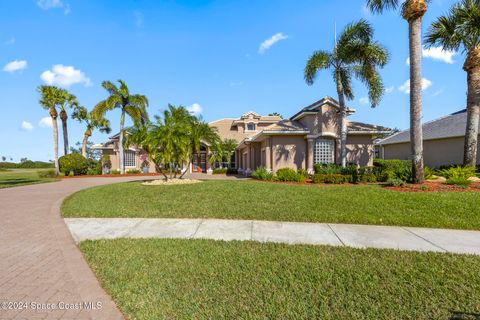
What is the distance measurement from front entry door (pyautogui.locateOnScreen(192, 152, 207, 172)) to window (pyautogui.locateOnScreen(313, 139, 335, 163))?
16533 millimetres

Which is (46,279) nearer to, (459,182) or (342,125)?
(459,182)

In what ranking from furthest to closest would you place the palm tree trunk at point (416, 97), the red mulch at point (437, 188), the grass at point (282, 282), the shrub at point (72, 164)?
1. the shrub at point (72, 164)
2. the palm tree trunk at point (416, 97)
3. the red mulch at point (437, 188)
4. the grass at point (282, 282)

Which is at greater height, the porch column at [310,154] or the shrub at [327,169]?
the porch column at [310,154]

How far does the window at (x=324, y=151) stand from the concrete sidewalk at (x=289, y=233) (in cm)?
1284

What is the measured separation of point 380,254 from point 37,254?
6624 mm

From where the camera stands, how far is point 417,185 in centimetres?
1146

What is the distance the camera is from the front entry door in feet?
105

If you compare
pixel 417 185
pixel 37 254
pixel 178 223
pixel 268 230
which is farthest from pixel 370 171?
pixel 37 254

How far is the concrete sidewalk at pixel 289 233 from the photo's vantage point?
5359mm

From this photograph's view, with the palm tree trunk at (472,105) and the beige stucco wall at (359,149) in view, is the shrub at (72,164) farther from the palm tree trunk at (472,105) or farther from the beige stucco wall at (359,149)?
the palm tree trunk at (472,105)

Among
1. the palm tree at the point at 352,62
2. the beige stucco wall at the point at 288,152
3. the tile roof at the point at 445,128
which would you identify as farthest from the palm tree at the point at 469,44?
the beige stucco wall at the point at 288,152

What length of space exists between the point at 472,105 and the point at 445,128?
8.74 m

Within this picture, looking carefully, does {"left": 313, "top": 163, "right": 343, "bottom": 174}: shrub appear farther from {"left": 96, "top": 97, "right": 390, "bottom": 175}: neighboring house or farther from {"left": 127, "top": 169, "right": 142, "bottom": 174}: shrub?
{"left": 127, "top": 169, "right": 142, "bottom": 174}: shrub

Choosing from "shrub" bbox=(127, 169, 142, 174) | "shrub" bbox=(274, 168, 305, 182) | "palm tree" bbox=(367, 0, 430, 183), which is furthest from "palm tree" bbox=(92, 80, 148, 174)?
"palm tree" bbox=(367, 0, 430, 183)
